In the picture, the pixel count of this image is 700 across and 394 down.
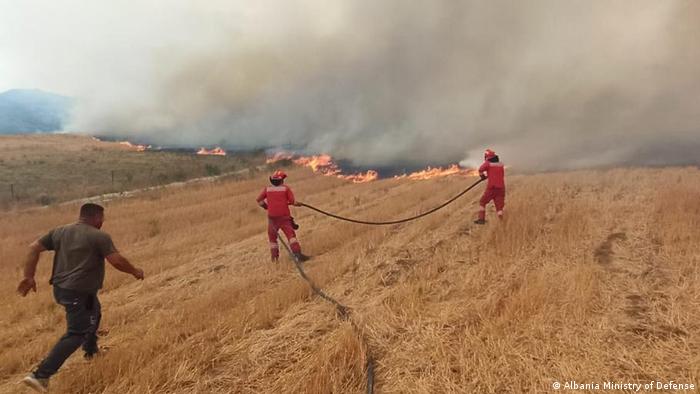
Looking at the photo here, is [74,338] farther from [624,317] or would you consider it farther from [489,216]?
[489,216]

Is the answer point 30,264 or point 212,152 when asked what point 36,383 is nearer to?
point 30,264

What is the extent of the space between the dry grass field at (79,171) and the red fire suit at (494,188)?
21058 millimetres

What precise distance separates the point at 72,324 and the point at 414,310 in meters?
4.20

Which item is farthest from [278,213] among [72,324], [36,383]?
[36,383]

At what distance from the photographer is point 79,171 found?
103 feet

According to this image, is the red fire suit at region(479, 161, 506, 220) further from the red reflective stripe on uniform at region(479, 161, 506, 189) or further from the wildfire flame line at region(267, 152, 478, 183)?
the wildfire flame line at region(267, 152, 478, 183)

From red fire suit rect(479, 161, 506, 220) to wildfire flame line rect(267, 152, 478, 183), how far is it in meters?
12.1

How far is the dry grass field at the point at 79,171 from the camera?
2342cm

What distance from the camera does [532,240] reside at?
8.64 metres

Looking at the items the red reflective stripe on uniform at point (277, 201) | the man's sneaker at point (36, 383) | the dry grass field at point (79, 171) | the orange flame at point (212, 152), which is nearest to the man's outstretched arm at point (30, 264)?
the man's sneaker at point (36, 383)

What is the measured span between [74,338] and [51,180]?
28.6 m

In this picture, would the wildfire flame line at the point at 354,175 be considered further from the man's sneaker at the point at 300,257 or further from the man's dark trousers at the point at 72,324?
the man's dark trousers at the point at 72,324

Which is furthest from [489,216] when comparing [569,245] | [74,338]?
[74,338]

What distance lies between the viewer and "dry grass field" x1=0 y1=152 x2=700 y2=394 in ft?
14.4
